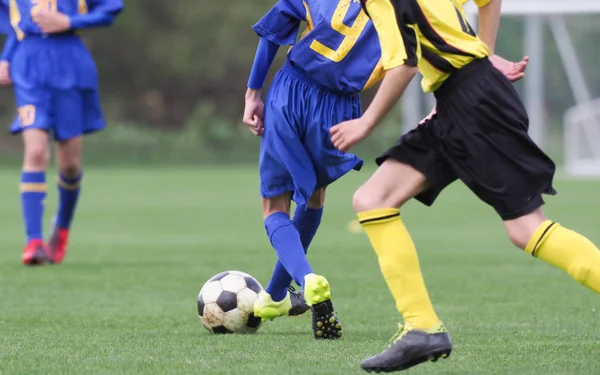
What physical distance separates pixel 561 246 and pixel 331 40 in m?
1.65

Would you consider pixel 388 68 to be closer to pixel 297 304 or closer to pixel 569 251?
pixel 569 251

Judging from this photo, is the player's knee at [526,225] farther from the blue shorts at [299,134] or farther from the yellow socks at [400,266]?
the blue shorts at [299,134]

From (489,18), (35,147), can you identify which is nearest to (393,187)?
(489,18)

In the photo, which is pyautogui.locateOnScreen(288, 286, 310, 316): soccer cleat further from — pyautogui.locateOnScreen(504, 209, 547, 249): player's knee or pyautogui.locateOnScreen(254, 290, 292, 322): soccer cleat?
pyautogui.locateOnScreen(504, 209, 547, 249): player's knee

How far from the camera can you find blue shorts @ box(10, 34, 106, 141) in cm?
896

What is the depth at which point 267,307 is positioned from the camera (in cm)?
554

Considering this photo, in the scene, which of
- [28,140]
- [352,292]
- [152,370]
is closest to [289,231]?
[152,370]

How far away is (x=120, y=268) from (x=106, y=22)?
1.81 metres

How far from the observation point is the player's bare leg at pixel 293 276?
5020mm

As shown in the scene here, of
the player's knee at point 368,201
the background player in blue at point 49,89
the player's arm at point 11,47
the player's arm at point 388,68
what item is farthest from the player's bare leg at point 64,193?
the player's arm at point 388,68

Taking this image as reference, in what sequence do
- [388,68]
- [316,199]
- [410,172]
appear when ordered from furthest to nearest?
1. [316,199]
2. [410,172]
3. [388,68]

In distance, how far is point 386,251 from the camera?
4.25 metres

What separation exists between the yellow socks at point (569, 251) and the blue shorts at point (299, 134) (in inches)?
58.0

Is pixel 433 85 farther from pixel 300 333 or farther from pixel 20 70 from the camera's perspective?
pixel 20 70
